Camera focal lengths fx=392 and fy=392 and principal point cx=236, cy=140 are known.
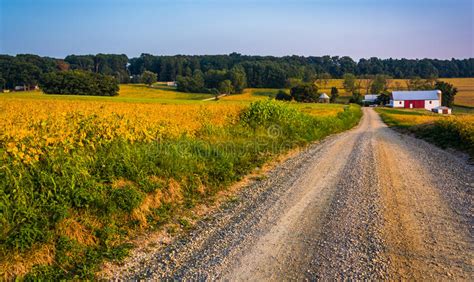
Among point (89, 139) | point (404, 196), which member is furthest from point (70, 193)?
point (404, 196)

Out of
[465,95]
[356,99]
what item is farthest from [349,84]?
[465,95]

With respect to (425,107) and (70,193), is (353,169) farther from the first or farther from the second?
(425,107)

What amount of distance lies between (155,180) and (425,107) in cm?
10675

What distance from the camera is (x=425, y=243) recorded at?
6.37 meters

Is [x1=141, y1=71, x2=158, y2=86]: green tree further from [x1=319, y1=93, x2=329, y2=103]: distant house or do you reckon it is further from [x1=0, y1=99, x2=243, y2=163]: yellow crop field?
[x1=0, y1=99, x2=243, y2=163]: yellow crop field

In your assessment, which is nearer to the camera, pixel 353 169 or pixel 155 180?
pixel 155 180

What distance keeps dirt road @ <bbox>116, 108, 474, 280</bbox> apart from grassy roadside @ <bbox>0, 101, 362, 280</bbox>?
35.4 inches

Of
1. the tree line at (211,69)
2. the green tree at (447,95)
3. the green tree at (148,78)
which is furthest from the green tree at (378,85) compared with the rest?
the green tree at (148,78)

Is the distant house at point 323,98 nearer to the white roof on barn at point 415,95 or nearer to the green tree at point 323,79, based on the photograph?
the white roof on barn at point 415,95

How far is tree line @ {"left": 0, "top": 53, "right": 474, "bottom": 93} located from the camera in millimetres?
97319

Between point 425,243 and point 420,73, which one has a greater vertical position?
point 420,73

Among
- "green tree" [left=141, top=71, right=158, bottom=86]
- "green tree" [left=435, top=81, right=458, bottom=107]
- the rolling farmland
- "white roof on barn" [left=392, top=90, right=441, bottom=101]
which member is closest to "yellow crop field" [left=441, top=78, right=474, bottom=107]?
"green tree" [left=435, top=81, right=458, bottom=107]

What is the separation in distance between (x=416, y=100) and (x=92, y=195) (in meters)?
109

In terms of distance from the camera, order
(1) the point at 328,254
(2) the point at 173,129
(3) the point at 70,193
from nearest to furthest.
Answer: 1. (1) the point at 328,254
2. (3) the point at 70,193
3. (2) the point at 173,129
